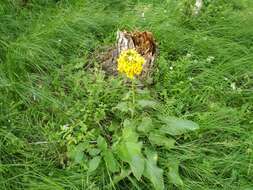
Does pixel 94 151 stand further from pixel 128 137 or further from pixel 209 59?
pixel 209 59

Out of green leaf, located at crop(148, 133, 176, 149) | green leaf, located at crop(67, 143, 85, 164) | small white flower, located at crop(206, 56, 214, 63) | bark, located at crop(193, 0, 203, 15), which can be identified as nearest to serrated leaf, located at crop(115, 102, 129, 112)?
green leaf, located at crop(148, 133, 176, 149)

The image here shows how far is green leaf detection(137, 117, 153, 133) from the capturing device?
2.55 metres

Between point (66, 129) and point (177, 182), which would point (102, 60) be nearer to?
point (66, 129)

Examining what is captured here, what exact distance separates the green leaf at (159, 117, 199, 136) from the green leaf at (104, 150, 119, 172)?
38cm

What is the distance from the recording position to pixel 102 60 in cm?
335

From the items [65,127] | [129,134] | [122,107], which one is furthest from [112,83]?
[129,134]

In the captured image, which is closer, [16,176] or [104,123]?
[16,176]

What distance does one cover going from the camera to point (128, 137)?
95.7 inches

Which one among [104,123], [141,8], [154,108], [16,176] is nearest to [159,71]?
[154,108]

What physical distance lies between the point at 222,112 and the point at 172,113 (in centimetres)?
34

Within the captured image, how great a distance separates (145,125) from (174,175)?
350 mm

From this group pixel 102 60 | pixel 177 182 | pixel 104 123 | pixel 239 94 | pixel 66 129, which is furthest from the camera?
pixel 102 60

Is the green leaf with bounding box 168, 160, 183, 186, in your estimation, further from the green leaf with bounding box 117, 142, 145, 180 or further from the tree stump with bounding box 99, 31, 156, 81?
the tree stump with bounding box 99, 31, 156, 81

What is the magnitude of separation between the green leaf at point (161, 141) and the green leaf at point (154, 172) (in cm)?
12
